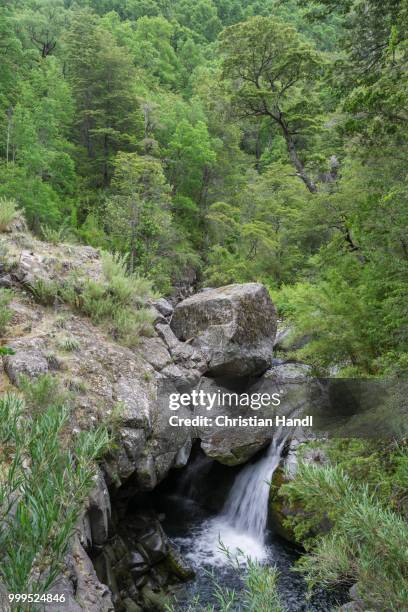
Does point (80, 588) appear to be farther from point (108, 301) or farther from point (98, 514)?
point (108, 301)

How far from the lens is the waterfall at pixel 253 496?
25.6ft

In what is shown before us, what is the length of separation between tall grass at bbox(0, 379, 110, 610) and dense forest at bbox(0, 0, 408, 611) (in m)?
1.16

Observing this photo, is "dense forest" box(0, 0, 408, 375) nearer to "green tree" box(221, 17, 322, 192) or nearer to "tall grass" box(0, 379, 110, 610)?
"green tree" box(221, 17, 322, 192)

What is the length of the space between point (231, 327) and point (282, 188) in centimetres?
1270

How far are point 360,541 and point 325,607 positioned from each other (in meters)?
3.33

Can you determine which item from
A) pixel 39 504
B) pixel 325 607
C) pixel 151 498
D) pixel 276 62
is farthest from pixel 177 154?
pixel 39 504

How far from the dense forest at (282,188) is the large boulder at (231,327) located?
93 cm

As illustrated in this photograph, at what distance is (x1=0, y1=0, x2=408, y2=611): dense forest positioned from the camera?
4719 mm

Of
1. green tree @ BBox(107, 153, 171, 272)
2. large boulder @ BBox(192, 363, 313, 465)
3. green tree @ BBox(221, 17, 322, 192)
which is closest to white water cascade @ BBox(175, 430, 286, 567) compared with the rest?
large boulder @ BBox(192, 363, 313, 465)

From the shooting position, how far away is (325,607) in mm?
5828

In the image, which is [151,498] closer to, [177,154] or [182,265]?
[182,265]

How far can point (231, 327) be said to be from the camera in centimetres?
990

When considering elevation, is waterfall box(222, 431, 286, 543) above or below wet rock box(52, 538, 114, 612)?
above

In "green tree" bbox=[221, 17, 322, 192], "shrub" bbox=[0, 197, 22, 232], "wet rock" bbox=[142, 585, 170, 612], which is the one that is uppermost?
"green tree" bbox=[221, 17, 322, 192]
